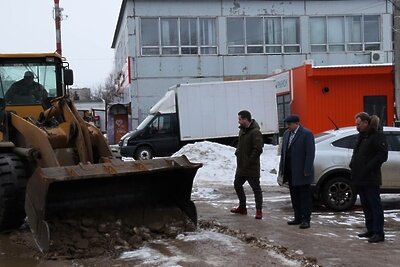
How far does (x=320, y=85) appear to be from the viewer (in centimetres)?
2495

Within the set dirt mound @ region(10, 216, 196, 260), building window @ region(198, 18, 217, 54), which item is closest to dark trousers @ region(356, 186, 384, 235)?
dirt mound @ region(10, 216, 196, 260)

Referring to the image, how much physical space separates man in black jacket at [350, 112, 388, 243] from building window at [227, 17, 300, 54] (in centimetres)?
2589

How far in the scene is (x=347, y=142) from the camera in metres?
10.9

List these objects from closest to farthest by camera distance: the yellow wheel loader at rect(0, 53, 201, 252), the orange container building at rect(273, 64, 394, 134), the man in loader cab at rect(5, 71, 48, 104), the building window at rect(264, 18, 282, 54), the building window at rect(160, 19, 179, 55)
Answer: the yellow wheel loader at rect(0, 53, 201, 252)
the man in loader cab at rect(5, 71, 48, 104)
the orange container building at rect(273, 64, 394, 134)
the building window at rect(160, 19, 179, 55)
the building window at rect(264, 18, 282, 54)

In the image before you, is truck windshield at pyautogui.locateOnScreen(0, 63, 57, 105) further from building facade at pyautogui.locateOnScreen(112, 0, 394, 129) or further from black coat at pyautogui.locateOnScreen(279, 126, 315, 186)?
building facade at pyautogui.locateOnScreen(112, 0, 394, 129)

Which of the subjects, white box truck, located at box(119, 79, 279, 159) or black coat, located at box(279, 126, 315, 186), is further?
white box truck, located at box(119, 79, 279, 159)

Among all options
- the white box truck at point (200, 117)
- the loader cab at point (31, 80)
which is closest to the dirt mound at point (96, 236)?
the loader cab at point (31, 80)

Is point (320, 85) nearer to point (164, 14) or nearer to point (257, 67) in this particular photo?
point (257, 67)

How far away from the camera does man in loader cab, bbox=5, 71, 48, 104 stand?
10000mm

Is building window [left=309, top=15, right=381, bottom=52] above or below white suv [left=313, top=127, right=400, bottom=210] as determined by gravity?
above

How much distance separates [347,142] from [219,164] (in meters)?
7.09

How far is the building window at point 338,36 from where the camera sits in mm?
34125

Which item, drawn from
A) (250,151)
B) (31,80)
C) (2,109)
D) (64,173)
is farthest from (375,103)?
(64,173)

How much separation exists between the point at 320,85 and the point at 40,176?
1974cm
